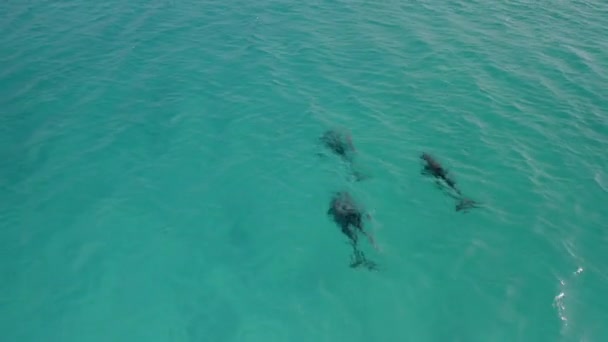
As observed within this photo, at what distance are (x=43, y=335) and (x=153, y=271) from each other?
7.53 ft

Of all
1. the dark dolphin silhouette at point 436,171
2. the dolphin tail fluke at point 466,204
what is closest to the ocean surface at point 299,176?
the dolphin tail fluke at point 466,204

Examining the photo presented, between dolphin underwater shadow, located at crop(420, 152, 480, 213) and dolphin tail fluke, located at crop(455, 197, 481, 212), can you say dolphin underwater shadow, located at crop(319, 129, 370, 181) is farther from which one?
dolphin tail fluke, located at crop(455, 197, 481, 212)

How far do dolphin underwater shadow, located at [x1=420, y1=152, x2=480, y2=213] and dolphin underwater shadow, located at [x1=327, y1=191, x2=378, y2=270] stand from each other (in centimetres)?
219

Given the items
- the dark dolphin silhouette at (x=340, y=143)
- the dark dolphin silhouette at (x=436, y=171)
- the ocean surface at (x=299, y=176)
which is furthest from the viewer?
the dark dolphin silhouette at (x=340, y=143)

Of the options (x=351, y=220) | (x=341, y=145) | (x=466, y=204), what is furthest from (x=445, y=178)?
(x=341, y=145)

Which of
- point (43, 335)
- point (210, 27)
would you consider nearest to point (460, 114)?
point (210, 27)

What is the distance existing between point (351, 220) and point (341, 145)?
9.14 feet

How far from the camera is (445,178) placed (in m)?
11.7

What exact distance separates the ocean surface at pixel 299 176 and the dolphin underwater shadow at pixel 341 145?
0.20m

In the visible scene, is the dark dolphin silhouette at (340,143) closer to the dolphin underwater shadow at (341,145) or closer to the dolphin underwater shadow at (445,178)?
the dolphin underwater shadow at (341,145)

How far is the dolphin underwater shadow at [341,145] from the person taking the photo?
12477mm

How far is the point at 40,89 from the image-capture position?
15086 millimetres

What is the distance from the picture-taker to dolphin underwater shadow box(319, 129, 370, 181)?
12477mm

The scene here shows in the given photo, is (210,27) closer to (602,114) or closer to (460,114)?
(460,114)
